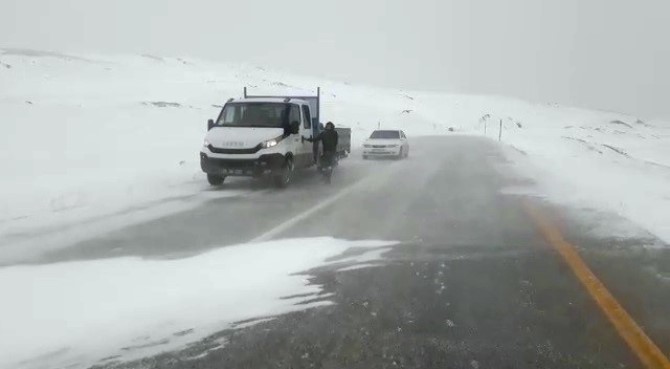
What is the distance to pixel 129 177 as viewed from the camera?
52.2 feet

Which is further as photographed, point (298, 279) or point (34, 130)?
point (34, 130)

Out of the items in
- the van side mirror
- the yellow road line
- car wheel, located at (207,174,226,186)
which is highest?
the van side mirror

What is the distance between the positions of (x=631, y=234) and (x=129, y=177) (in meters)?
12.0

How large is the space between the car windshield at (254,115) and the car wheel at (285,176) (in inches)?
38.8

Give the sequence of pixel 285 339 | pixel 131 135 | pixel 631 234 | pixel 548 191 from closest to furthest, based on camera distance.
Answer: pixel 285 339 → pixel 631 234 → pixel 548 191 → pixel 131 135

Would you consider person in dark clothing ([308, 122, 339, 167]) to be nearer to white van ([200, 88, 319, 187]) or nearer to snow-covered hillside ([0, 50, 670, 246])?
white van ([200, 88, 319, 187])

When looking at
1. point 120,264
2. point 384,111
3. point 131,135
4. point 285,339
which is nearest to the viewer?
point 285,339

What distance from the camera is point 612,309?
211 inches

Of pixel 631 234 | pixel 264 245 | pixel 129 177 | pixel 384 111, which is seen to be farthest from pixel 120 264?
pixel 384 111

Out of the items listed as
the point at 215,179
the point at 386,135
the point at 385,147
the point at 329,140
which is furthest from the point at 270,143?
the point at 386,135

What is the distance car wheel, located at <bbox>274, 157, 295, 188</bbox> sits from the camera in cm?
1471

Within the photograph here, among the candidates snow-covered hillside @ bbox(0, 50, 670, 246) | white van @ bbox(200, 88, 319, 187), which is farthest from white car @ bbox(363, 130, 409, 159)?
white van @ bbox(200, 88, 319, 187)

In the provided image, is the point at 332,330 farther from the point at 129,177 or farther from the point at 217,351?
the point at 129,177

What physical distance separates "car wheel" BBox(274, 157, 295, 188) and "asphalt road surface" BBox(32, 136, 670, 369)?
84.5 inches
